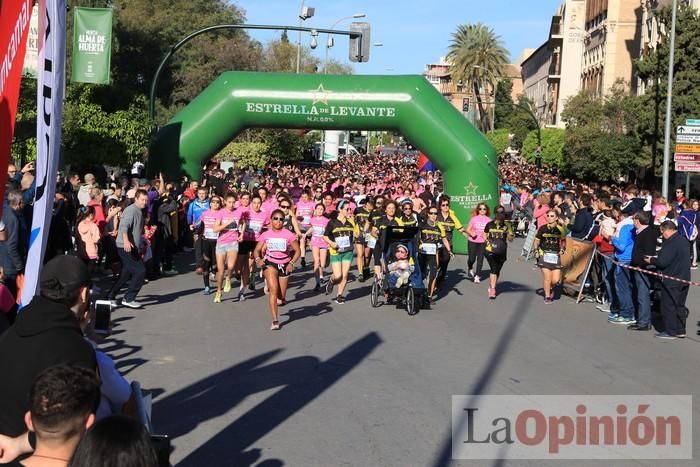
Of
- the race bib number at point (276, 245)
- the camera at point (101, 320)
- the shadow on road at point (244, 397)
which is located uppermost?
the camera at point (101, 320)

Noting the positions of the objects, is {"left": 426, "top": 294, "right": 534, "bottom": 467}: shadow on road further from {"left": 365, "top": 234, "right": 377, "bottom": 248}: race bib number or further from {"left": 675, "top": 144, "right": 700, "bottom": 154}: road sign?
{"left": 675, "top": 144, "right": 700, "bottom": 154}: road sign

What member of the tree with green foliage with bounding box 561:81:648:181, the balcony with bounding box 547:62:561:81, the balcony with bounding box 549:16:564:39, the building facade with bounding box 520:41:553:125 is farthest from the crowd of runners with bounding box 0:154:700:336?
the building facade with bounding box 520:41:553:125

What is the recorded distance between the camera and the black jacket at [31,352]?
3711 mm

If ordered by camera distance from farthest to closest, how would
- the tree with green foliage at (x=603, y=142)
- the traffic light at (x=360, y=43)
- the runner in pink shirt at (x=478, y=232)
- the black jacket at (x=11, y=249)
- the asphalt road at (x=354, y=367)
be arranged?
the tree with green foliage at (x=603, y=142) < the traffic light at (x=360, y=43) < the runner in pink shirt at (x=478, y=232) < the black jacket at (x=11, y=249) < the asphalt road at (x=354, y=367)

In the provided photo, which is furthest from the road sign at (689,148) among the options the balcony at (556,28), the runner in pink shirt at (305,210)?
the balcony at (556,28)

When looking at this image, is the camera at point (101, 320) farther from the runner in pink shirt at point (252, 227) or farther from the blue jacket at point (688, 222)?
the blue jacket at point (688, 222)

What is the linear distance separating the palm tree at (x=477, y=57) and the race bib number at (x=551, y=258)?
61.7 m

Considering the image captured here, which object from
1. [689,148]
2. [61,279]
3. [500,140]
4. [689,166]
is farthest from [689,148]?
[500,140]

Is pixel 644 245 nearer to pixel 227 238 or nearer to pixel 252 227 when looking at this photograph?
pixel 252 227

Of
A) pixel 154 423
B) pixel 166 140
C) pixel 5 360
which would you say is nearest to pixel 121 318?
pixel 154 423

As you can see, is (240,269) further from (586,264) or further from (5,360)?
(5,360)

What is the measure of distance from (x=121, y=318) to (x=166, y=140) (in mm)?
10503

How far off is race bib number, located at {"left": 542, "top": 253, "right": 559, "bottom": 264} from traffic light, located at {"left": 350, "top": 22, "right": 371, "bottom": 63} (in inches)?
362

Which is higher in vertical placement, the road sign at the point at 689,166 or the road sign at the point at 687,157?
the road sign at the point at 687,157
